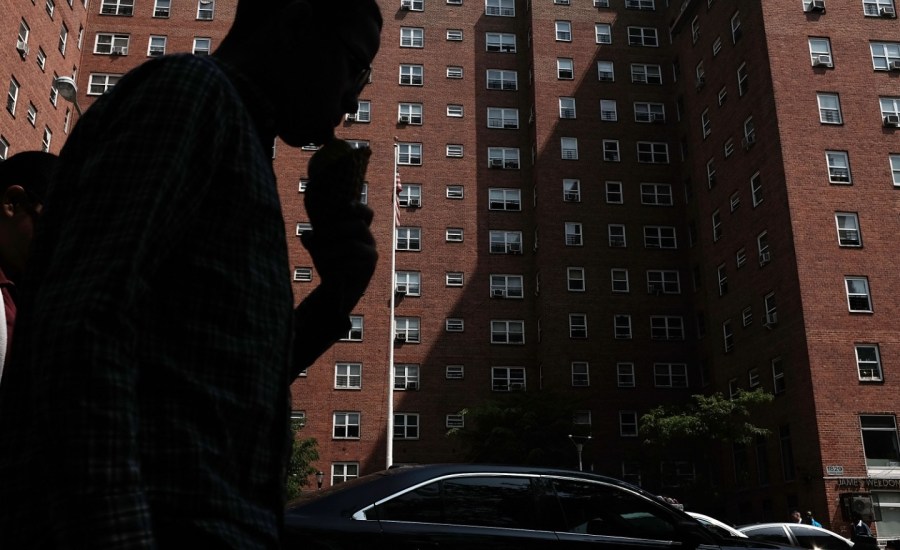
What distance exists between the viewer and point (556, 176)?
179 ft

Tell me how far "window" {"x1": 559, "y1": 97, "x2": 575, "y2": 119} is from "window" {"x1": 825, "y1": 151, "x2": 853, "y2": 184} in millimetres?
19834

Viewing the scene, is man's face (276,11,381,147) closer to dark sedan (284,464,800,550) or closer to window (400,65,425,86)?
dark sedan (284,464,800,550)

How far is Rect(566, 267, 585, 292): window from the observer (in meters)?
52.3

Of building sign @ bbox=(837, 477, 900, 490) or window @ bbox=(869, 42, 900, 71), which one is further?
window @ bbox=(869, 42, 900, 71)

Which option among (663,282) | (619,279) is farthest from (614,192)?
(663,282)

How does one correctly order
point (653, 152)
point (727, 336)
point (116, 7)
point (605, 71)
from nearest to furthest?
point (727, 336) < point (653, 152) < point (116, 7) < point (605, 71)

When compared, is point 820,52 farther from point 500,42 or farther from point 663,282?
point 500,42

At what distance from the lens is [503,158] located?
5638 cm

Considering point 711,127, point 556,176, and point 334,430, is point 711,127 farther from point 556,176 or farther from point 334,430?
point 334,430

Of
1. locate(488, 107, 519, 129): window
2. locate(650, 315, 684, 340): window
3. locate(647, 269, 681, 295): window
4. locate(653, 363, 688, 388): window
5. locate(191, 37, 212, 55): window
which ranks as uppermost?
locate(191, 37, 212, 55): window

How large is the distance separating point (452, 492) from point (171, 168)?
5086 mm

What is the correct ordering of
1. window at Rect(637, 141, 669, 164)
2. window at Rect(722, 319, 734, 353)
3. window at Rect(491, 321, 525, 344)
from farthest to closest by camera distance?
window at Rect(637, 141, 669, 164) < window at Rect(491, 321, 525, 344) < window at Rect(722, 319, 734, 353)

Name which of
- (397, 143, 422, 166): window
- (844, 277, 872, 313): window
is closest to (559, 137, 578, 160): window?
(397, 143, 422, 166): window

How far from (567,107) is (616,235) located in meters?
9.20
